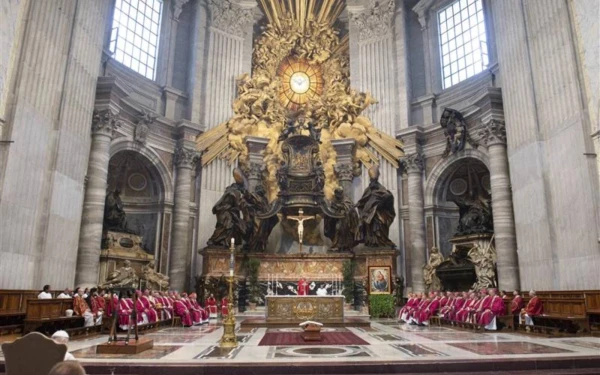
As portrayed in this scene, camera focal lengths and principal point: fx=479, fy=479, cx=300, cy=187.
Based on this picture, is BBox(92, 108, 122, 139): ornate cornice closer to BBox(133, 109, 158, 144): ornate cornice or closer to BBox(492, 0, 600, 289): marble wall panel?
BBox(133, 109, 158, 144): ornate cornice

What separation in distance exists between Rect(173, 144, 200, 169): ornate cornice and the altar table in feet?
23.9

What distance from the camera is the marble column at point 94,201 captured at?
40.5ft

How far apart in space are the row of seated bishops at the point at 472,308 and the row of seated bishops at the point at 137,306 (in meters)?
5.31

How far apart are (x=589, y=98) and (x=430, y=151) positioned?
24.4ft

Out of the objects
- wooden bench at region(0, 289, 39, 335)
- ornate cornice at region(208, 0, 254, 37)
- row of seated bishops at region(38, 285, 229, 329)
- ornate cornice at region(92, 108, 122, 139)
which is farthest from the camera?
ornate cornice at region(208, 0, 254, 37)

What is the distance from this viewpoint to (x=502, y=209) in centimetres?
1331

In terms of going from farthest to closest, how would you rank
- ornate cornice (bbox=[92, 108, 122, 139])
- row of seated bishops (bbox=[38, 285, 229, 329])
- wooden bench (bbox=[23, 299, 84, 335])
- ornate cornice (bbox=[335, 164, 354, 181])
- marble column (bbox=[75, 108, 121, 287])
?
ornate cornice (bbox=[335, 164, 354, 181]) < ornate cornice (bbox=[92, 108, 122, 139]) < marble column (bbox=[75, 108, 121, 287]) < row of seated bishops (bbox=[38, 285, 229, 329]) < wooden bench (bbox=[23, 299, 84, 335])

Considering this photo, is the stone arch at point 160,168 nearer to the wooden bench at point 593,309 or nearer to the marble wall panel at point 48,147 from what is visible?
the marble wall panel at point 48,147

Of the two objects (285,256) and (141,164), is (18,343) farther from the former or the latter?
(141,164)

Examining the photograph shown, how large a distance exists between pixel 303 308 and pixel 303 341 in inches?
143

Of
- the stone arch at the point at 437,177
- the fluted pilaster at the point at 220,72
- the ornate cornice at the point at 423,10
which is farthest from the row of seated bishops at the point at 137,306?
the ornate cornice at the point at 423,10

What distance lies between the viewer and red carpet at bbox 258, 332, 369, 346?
25.2 ft

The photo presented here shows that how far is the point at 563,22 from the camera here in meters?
10.9

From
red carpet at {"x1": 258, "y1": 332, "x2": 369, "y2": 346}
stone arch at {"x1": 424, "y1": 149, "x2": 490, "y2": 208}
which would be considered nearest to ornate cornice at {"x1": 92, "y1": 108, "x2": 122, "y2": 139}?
red carpet at {"x1": 258, "y1": 332, "x2": 369, "y2": 346}
